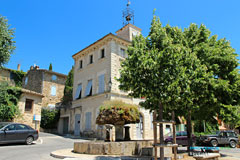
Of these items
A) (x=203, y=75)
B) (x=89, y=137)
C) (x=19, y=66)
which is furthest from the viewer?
(x=19, y=66)

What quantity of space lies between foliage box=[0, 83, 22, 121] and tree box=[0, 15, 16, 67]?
5933 mm

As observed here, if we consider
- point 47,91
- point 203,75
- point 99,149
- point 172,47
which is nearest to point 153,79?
point 172,47

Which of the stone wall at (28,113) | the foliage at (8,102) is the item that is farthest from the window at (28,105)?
the foliage at (8,102)

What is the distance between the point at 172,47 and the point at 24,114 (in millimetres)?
18478

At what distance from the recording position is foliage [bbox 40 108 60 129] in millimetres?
24375

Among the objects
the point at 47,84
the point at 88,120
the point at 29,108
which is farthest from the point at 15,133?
the point at 47,84

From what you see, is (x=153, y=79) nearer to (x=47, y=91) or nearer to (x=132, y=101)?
(x=132, y=101)

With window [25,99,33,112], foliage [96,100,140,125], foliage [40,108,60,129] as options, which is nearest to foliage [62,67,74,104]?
foliage [40,108,60,129]

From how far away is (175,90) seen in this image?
6324 mm

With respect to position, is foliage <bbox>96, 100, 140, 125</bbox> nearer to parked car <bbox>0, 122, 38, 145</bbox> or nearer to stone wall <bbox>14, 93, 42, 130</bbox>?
parked car <bbox>0, 122, 38, 145</bbox>

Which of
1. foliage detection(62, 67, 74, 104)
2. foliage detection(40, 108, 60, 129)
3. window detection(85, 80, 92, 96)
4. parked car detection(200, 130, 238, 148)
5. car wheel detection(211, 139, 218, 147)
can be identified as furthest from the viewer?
foliage detection(62, 67, 74, 104)

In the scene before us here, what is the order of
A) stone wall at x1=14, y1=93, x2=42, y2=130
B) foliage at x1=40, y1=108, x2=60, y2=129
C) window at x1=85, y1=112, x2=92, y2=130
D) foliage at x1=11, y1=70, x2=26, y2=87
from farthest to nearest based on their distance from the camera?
foliage at x1=11, y1=70, x2=26, y2=87
foliage at x1=40, y1=108, x2=60, y2=129
stone wall at x1=14, y1=93, x2=42, y2=130
window at x1=85, y1=112, x2=92, y2=130

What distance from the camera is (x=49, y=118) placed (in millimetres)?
24422

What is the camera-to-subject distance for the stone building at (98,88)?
18.9 m
